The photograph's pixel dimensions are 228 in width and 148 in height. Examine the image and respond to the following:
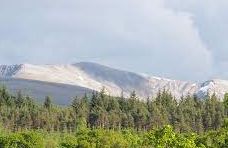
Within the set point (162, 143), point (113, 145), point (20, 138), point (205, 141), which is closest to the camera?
point (162, 143)

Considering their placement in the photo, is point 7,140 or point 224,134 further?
point 7,140

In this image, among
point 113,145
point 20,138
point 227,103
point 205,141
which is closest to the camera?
point 227,103

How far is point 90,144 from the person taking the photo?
12725 centimetres

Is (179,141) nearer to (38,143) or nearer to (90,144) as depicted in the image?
(90,144)

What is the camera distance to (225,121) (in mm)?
→ 49781

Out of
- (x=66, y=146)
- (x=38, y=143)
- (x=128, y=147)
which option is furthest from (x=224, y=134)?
(x=38, y=143)

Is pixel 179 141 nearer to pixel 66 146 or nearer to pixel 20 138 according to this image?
pixel 66 146

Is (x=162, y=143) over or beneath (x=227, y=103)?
beneath

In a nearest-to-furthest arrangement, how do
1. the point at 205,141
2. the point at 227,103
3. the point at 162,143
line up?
1. the point at 227,103
2. the point at 162,143
3. the point at 205,141

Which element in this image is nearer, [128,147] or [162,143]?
[162,143]

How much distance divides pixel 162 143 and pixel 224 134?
636cm

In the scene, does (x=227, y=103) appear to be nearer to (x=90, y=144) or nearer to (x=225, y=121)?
(x=225, y=121)

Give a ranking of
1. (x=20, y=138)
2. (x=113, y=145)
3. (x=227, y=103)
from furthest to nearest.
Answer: (x=20, y=138) < (x=113, y=145) < (x=227, y=103)

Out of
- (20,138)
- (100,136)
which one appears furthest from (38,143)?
(100,136)
